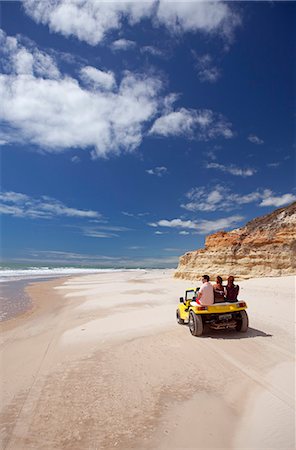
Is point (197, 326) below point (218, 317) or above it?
below

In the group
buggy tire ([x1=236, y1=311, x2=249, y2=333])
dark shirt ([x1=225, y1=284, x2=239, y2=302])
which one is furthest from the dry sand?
dark shirt ([x1=225, y1=284, x2=239, y2=302])

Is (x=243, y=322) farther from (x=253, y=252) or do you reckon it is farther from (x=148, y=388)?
(x=253, y=252)

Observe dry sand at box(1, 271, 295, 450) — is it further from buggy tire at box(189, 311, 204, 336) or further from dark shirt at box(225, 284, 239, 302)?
dark shirt at box(225, 284, 239, 302)

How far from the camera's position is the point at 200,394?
4730 millimetres

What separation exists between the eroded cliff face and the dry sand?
47.2 feet

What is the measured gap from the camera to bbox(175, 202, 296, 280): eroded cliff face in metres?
22.7

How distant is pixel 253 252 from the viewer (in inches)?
978

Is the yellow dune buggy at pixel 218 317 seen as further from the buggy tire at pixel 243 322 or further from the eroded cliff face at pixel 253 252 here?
the eroded cliff face at pixel 253 252

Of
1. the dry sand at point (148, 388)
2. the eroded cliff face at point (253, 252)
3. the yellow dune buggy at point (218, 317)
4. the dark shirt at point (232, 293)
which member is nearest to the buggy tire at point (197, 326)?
the yellow dune buggy at point (218, 317)

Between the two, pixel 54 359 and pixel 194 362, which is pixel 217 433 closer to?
pixel 194 362

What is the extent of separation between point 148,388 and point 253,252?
71.6 ft

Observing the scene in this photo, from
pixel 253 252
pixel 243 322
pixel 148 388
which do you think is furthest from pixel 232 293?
pixel 253 252

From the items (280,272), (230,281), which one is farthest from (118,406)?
(280,272)

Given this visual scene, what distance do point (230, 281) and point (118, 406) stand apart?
5.31m
